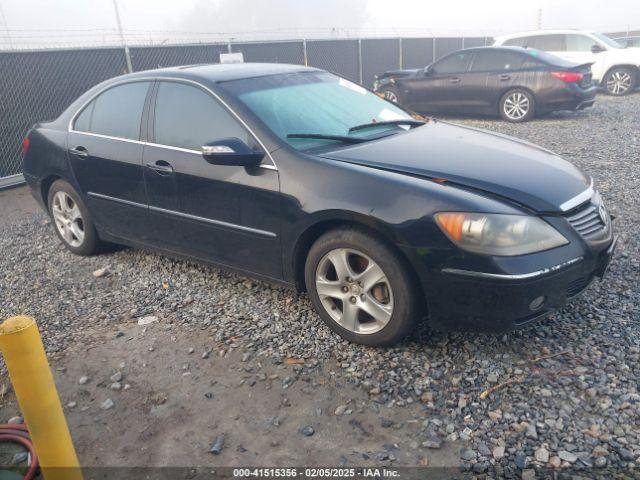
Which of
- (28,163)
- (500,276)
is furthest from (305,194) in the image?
(28,163)

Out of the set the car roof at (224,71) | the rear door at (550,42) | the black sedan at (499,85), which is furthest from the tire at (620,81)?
the car roof at (224,71)

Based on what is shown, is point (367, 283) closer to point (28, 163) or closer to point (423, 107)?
point (28, 163)

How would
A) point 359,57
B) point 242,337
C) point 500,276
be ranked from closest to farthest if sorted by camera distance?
1. point 500,276
2. point 242,337
3. point 359,57

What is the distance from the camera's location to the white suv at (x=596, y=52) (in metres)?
14.4

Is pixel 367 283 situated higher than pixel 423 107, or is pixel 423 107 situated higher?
pixel 367 283

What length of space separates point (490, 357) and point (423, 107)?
9832 millimetres

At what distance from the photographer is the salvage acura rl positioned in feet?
9.68

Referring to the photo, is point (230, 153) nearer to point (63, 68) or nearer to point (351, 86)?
point (351, 86)

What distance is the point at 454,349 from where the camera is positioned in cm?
329

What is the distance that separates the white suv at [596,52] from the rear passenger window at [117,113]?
1290 cm

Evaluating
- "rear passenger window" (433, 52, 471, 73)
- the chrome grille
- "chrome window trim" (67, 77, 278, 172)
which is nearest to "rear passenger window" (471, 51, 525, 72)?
"rear passenger window" (433, 52, 471, 73)

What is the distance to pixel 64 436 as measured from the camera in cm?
221

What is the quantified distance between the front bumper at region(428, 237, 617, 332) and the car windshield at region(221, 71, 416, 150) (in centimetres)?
127

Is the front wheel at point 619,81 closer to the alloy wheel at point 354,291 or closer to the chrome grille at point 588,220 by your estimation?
the chrome grille at point 588,220
